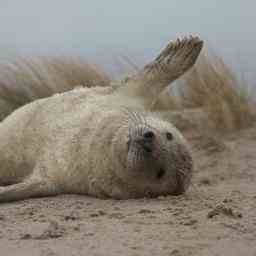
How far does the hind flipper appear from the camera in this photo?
192 inches

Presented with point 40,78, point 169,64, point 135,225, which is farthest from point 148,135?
point 40,78

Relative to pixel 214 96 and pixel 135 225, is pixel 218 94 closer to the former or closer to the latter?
pixel 214 96

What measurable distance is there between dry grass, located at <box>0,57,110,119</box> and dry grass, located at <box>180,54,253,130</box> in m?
0.97

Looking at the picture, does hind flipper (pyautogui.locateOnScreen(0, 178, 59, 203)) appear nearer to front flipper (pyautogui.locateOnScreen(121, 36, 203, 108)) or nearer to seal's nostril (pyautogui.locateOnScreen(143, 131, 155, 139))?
seal's nostril (pyautogui.locateOnScreen(143, 131, 155, 139))

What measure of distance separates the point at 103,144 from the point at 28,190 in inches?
22.2

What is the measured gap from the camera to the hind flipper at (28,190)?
16.0 ft

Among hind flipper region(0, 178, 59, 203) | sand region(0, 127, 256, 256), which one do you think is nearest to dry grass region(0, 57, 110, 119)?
hind flipper region(0, 178, 59, 203)

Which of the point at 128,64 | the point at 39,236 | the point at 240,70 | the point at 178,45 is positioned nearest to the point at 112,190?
the point at 39,236

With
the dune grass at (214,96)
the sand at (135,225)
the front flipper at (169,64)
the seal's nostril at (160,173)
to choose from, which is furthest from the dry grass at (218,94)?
the seal's nostril at (160,173)

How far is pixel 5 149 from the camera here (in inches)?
225

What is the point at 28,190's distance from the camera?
16.3ft

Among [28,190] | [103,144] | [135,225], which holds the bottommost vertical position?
[135,225]

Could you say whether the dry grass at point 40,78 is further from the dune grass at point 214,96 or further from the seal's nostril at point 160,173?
the seal's nostril at point 160,173

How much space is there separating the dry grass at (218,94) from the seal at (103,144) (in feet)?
8.43
